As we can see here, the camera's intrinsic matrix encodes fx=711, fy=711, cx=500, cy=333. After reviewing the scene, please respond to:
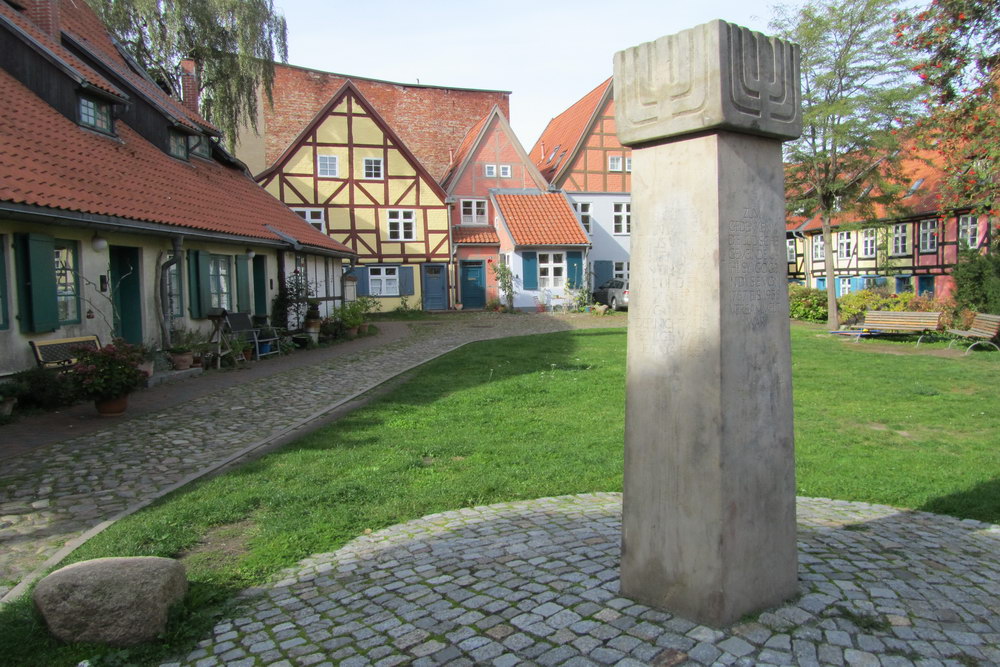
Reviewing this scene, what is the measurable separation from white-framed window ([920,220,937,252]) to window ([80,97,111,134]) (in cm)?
2775

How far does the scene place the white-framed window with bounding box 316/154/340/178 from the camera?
29.3 metres

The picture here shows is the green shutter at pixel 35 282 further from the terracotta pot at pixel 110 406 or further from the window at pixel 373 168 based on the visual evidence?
the window at pixel 373 168

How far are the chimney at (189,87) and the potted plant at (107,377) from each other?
43.6ft

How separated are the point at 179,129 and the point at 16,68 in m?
4.04

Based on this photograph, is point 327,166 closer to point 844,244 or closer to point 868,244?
point 844,244

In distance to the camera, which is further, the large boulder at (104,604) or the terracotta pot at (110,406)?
the terracotta pot at (110,406)

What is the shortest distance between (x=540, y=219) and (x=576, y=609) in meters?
29.0

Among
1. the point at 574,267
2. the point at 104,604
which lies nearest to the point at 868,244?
the point at 574,267

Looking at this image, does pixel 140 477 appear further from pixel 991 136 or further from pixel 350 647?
pixel 991 136

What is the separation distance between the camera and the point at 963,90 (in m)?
13.3

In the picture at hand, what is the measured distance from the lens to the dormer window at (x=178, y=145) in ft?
53.6

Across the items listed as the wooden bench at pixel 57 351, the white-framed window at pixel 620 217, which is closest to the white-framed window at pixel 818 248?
the white-framed window at pixel 620 217

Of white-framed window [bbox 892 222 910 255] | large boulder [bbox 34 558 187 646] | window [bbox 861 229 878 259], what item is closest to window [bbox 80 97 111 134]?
large boulder [bbox 34 558 187 646]

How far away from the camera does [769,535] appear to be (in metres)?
3.28
